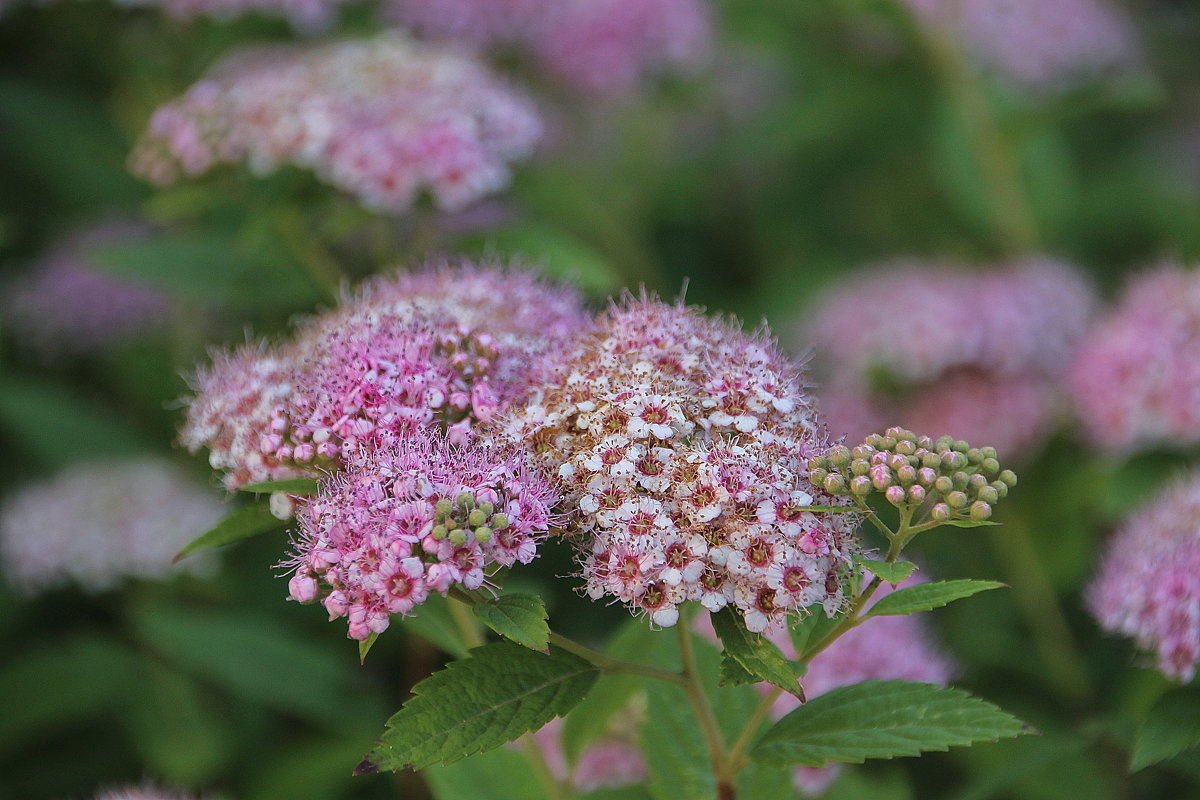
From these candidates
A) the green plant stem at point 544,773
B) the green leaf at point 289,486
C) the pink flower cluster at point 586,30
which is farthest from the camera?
the pink flower cluster at point 586,30

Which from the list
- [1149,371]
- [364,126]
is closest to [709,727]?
[364,126]

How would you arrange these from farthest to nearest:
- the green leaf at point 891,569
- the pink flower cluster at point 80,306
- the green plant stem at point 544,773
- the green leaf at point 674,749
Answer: the pink flower cluster at point 80,306, the green plant stem at point 544,773, the green leaf at point 674,749, the green leaf at point 891,569

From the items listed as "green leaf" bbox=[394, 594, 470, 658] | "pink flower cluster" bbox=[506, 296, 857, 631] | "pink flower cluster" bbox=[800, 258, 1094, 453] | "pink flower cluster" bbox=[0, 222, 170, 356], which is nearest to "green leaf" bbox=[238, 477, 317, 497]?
"pink flower cluster" bbox=[506, 296, 857, 631]

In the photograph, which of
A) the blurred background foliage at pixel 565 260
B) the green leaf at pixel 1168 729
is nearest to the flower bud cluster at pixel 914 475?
the green leaf at pixel 1168 729

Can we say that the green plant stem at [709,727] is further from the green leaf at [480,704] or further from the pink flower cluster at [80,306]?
the pink flower cluster at [80,306]

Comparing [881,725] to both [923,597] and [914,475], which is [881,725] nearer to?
[923,597]

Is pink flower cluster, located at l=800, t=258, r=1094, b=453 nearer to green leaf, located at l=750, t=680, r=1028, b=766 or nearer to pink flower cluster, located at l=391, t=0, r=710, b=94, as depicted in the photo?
pink flower cluster, located at l=391, t=0, r=710, b=94
